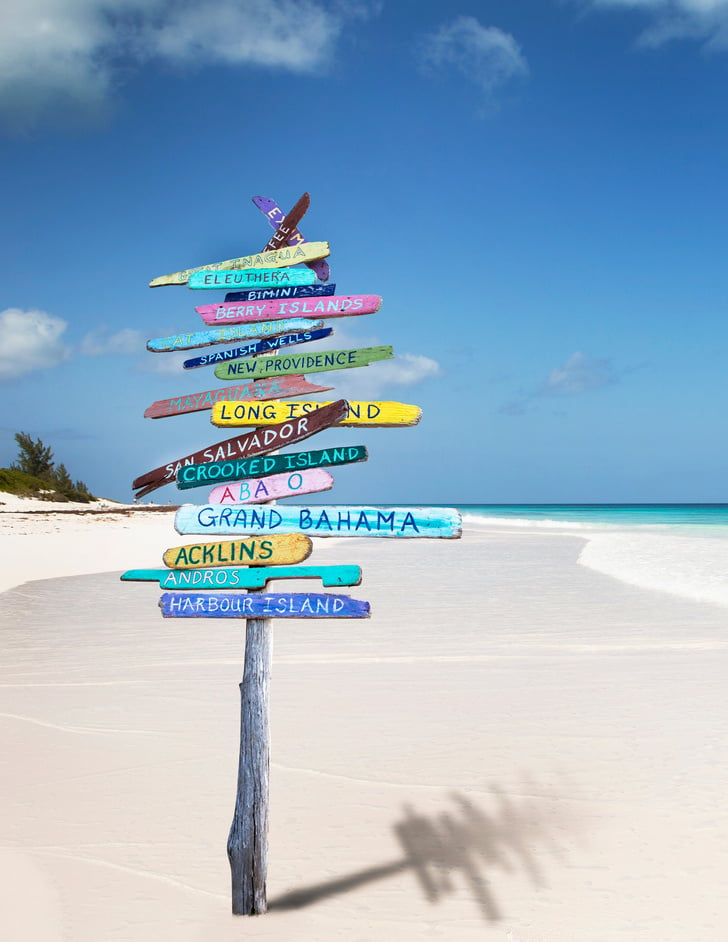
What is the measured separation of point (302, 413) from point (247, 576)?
41.2 inches

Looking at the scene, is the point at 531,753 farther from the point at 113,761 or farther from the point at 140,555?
the point at 140,555

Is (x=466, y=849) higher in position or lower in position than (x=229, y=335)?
lower

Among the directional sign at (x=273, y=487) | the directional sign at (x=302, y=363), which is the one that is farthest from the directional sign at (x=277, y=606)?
the directional sign at (x=302, y=363)

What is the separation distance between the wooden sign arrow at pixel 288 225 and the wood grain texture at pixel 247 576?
2.42 m

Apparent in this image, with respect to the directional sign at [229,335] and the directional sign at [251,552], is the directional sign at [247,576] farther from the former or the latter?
the directional sign at [229,335]

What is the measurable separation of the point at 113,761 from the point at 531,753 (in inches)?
147

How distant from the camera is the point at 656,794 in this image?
A: 5922 mm

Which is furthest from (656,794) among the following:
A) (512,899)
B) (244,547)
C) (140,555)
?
(140,555)

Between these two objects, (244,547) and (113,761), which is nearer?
(244,547)

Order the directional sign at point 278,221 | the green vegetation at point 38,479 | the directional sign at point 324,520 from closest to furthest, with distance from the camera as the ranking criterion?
the directional sign at point 324,520
the directional sign at point 278,221
the green vegetation at point 38,479

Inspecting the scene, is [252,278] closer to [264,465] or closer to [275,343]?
[275,343]

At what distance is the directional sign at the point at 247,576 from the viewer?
4203 mm

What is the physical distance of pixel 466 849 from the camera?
203 inches

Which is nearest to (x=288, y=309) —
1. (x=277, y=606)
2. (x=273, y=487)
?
(x=273, y=487)
